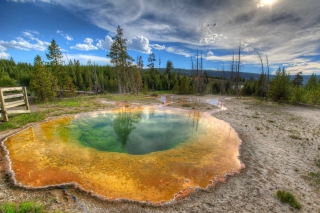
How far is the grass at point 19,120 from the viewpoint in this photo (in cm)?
950

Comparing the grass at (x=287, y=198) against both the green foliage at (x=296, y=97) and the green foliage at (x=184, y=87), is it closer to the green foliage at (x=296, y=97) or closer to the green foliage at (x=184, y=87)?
the green foliage at (x=296, y=97)

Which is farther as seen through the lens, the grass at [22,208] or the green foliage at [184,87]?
the green foliage at [184,87]

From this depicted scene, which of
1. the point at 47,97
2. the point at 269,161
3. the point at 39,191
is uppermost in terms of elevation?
the point at 47,97

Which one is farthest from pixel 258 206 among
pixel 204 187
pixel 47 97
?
pixel 47 97

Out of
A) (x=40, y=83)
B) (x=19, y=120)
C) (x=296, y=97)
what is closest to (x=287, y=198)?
(x=19, y=120)

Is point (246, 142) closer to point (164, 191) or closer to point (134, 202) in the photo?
point (164, 191)

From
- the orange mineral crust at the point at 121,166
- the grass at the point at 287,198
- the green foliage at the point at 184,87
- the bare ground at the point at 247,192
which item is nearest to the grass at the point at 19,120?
the orange mineral crust at the point at 121,166

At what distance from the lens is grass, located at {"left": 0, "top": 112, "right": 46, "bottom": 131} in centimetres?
950

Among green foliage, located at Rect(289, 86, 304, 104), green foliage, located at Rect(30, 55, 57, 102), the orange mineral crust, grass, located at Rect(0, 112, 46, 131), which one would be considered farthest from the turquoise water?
green foliage, located at Rect(289, 86, 304, 104)

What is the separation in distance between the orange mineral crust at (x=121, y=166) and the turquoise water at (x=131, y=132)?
2.11 feet

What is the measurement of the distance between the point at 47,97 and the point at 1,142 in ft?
49.6

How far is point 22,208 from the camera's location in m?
3.60

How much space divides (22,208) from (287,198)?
6778mm

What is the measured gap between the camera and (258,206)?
4156mm
